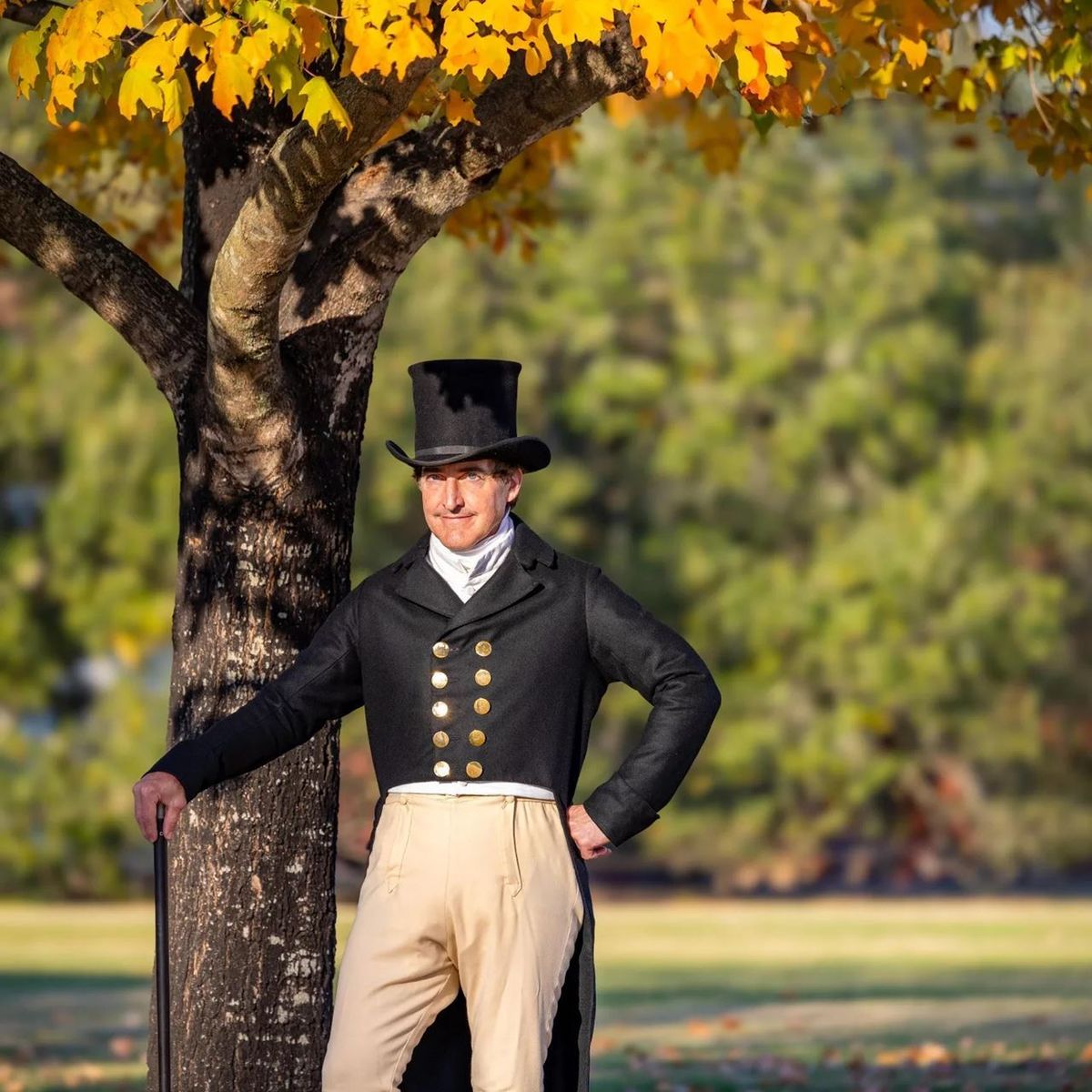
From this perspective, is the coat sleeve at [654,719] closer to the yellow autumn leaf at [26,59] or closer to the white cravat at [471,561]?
the white cravat at [471,561]

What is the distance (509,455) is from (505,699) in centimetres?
58

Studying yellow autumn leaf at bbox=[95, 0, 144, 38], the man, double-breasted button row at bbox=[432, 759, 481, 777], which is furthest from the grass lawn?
yellow autumn leaf at bbox=[95, 0, 144, 38]

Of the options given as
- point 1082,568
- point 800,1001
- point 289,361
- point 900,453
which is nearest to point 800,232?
point 900,453

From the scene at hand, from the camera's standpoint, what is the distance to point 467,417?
5.56m

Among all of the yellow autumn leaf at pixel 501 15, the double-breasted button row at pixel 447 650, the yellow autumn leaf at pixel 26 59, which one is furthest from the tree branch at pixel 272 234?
the double-breasted button row at pixel 447 650

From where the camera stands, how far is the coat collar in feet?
18.2

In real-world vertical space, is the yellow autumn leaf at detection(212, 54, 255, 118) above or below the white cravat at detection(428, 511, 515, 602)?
above

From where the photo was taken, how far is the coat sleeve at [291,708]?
554 cm

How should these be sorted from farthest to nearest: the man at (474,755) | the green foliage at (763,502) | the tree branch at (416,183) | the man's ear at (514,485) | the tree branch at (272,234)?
the green foliage at (763,502) → the tree branch at (416,183) → the tree branch at (272,234) → the man's ear at (514,485) → the man at (474,755)

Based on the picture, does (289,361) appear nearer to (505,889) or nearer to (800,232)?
(505,889)

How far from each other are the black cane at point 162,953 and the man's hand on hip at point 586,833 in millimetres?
959

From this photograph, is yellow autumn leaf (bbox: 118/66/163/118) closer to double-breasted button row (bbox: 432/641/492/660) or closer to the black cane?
double-breasted button row (bbox: 432/641/492/660)

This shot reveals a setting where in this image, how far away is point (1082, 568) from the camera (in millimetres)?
25109

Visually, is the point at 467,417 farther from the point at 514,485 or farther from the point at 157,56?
the point at 157,56
